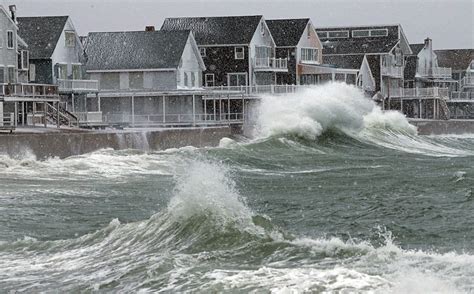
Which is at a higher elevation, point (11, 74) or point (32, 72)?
point (32, 72)

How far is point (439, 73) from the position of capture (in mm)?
99188

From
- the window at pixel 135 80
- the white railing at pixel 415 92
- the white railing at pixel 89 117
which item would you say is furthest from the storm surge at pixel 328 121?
the white railing at pixel 415 92

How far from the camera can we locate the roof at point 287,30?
77.8m

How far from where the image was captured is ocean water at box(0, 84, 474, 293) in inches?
523

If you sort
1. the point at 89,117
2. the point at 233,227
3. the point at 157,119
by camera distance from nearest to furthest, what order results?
the point at 233,227
the point at 89,117
the point at 157,119

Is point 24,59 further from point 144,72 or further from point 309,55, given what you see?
point 309,55

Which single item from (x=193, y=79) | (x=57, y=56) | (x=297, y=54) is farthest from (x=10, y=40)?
(x=297, y=54)

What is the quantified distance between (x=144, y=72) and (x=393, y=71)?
32837mm

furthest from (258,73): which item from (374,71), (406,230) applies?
(406,230)

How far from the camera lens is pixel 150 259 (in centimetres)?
1503

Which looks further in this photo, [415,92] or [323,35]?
[323,35]

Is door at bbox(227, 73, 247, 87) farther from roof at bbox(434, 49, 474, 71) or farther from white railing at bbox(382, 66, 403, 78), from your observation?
roof at bbox(434, 49, 474, 71)

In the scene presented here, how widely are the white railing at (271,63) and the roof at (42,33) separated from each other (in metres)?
17.5

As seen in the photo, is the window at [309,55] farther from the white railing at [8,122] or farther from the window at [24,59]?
the white railing at [8,122]
